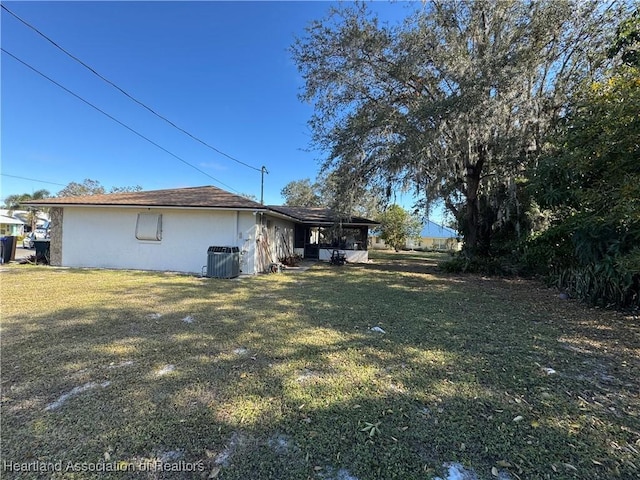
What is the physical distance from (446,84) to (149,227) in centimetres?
1138

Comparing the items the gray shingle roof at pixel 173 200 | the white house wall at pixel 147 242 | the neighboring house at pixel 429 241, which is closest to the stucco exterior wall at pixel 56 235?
the white house wall at pixel 147 242

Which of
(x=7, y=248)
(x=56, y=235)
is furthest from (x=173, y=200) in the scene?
(x=7, y=248)

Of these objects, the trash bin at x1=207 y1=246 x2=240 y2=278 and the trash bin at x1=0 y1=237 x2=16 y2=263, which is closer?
the trash bin at x1=207 y1=246 x2=240 y2=278

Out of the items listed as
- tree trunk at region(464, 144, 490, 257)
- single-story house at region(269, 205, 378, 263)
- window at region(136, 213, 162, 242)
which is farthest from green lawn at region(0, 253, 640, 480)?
single-story house at region(269, 205, 378, 263)

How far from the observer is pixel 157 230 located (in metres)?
11.1

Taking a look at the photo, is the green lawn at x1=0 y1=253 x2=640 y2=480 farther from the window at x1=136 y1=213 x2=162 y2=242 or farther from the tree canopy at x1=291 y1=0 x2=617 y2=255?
the tree canopy at x1=291 y1=0 x2=617 y2=255

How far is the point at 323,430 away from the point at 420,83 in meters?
11.5

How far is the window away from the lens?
11.1 meters

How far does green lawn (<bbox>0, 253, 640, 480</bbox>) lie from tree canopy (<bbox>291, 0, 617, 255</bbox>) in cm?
622

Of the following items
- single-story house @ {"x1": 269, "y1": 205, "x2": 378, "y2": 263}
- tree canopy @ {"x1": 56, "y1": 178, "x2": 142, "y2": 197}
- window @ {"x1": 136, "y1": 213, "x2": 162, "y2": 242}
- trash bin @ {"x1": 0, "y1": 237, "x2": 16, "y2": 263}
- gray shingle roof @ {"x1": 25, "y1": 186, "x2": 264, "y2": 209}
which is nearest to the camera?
gray shingle roof @ {"x1": 25, "y1": 186, "x2": 264, "y2": 209}

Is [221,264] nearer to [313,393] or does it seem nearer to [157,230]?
[157,230]

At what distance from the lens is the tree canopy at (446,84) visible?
9039 millimetres

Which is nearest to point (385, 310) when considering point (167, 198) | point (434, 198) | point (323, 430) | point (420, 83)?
point (323, 430)

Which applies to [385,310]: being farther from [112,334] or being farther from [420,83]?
[420,83]
